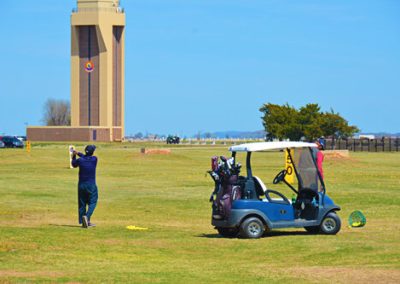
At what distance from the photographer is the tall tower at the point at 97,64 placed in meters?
158

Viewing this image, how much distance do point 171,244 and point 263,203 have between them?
2120 millimetres

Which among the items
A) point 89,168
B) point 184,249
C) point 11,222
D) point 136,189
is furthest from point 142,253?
point 136,189

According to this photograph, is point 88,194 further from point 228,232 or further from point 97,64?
point 97,64

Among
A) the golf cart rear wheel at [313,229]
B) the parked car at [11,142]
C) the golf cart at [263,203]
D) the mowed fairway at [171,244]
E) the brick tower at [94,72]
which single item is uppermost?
the brick tower at [94,72]

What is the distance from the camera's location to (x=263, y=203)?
Answer: 2053 centimetres

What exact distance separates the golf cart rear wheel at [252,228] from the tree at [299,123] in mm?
89942

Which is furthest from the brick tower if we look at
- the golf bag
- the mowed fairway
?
the golf bag

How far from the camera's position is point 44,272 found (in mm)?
15602

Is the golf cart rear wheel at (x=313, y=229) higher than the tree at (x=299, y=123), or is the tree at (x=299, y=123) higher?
the tree at (x=299, y=123)

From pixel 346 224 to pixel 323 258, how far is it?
7.19m

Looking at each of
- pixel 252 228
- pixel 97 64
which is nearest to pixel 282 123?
pixel 97 64

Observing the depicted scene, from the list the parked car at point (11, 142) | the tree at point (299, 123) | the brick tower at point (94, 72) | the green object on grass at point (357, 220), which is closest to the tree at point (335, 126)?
the tree at point (299, 123)

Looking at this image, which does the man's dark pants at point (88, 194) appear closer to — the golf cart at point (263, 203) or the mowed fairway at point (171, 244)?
the mowed fairway at point (171, 244)

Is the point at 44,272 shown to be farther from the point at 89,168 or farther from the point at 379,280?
the point at 89,168
